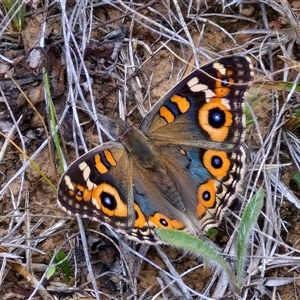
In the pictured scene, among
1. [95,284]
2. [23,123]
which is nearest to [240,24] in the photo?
[23,123]

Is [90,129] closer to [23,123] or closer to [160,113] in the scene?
[23,123]

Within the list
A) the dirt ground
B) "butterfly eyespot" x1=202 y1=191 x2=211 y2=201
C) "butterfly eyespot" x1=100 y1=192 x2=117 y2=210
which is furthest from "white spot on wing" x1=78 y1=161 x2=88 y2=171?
"butterfly eyespot" x1=202 y1=191 x2=211 y2=201

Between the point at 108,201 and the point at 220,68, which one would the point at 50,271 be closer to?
A: the point at 108,201

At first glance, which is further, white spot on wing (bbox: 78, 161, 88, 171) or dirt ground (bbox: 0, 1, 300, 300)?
dirt ground (bbox: 0, 1, 300, 300)

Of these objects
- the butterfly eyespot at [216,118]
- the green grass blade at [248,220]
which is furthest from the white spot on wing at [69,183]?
the green grass blade at [248,220]

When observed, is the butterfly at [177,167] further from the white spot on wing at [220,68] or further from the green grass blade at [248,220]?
the green grass blade at [248,220]

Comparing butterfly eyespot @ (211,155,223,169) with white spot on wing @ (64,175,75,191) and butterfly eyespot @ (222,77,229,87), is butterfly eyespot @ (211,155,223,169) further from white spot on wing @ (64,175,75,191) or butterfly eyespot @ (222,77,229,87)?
white spot on wing @ (64,175,75,191)

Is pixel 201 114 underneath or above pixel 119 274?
above
